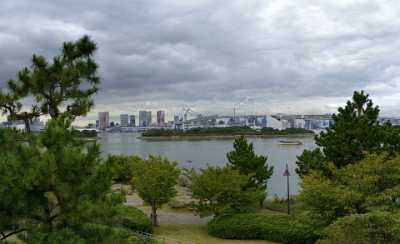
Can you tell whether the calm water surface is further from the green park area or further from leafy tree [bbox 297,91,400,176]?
leafy tree [bbox 297,91,400,176]

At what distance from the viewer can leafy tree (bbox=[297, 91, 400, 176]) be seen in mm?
17141

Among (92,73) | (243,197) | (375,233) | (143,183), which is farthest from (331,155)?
(92,73)

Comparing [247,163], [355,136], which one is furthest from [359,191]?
[247,163]

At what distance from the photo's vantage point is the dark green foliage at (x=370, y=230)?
11.1 m

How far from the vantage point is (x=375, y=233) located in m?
11.3

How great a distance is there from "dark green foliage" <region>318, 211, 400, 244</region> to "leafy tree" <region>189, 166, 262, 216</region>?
327 inches

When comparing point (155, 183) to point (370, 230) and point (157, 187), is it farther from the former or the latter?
point (370, 230)

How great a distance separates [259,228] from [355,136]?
5507 millimetres

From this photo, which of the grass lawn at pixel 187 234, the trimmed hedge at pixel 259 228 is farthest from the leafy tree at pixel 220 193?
the grass lawn at pixel 187 234

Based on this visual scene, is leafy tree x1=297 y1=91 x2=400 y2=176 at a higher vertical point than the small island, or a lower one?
higher

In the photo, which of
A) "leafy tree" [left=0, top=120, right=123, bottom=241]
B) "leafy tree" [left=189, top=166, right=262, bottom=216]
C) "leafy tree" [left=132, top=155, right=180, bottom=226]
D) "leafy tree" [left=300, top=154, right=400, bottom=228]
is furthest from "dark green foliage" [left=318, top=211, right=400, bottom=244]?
"leafy tree" [left=132, top=155, right=180, bottom=226]

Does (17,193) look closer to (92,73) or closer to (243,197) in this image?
(92,73)

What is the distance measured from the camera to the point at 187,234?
18.5 metres

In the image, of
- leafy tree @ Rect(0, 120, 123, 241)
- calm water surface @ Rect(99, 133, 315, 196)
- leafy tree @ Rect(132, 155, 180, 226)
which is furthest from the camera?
calm water surface @ Rect(99, 133, 315, 196)
